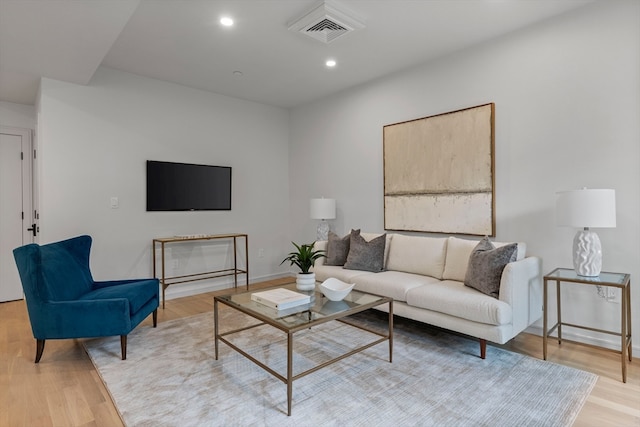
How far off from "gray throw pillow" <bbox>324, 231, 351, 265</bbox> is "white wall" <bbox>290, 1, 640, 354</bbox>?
5.24ft

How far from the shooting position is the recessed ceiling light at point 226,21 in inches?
112

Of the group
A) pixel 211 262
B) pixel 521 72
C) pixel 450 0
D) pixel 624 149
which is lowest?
pixel 211 262

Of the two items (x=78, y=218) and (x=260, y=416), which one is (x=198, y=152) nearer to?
(x=78, y=218)

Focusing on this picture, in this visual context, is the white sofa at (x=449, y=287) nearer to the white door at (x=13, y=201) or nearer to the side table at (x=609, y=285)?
the side table at (x=609, y=285)

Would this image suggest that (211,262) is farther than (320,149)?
No

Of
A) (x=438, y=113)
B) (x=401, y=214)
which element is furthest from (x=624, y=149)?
(x=401, y=214)

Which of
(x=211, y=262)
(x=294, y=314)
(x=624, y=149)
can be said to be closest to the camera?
(x=294, y=314)

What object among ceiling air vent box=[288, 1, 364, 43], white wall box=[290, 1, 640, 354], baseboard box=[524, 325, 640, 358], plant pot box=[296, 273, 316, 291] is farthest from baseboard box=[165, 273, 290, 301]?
baseboard box=[524, 325, 640, 358]

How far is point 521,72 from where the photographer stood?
3.09 m

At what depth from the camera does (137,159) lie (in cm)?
411

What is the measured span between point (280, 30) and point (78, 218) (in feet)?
9.59

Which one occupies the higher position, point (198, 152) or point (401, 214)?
point (198, 152)

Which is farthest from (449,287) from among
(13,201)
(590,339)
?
(13,201)

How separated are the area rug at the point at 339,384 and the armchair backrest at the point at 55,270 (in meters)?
0.53
